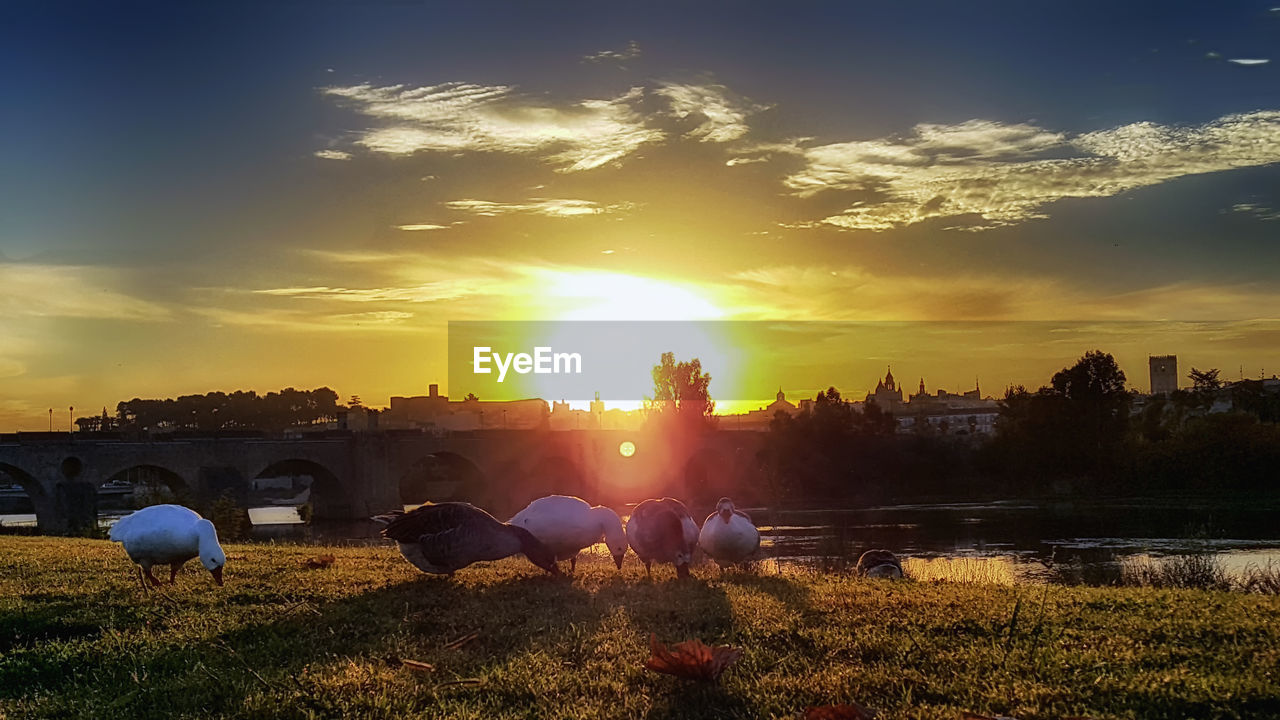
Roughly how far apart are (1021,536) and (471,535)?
40.3 meters

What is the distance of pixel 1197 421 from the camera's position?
3068 inches

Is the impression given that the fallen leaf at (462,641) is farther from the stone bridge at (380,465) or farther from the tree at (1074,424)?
the tree at (1074,424)

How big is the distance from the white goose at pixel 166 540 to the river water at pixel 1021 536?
584 inches

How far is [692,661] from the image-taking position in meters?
7.04

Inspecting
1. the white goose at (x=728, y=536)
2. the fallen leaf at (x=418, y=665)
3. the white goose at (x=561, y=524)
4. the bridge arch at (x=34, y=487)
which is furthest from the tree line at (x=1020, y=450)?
the fallen leaf at (x=418, y=665)

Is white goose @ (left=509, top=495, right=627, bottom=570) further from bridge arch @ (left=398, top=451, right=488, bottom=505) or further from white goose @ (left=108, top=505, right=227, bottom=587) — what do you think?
bridge arch @ (left=398, top=451, right=488, bottom=505)

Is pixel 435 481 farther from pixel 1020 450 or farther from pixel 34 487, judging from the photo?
pixel 1020 450

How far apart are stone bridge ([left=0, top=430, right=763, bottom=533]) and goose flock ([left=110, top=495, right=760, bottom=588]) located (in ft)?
164

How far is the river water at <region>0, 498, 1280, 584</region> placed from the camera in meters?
31.2

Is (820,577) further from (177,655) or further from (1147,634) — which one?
(177,655)

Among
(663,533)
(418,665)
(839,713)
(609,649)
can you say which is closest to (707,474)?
(663,533)

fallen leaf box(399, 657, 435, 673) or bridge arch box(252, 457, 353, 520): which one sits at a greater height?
fallen leaf box(399, 657, 435, 673)

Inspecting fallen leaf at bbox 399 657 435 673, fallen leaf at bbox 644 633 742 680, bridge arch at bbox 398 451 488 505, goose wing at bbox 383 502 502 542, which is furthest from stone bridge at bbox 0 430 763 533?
fallen leaf at bbox 644 633 742 680

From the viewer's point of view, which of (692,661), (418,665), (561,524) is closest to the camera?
(692,661)
